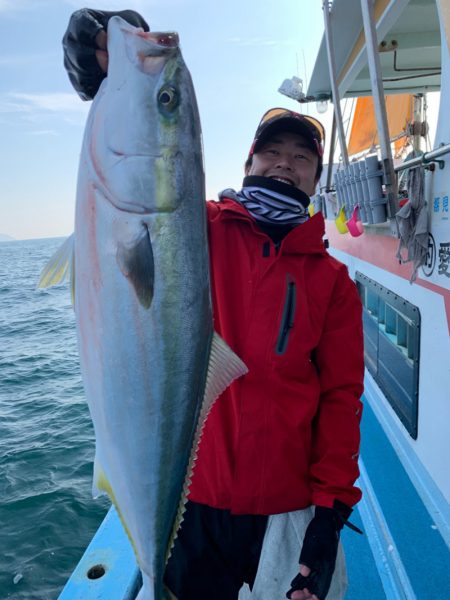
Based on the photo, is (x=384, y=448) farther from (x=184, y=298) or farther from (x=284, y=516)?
(x=184, y=298)

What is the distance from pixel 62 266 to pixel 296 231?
0.97 m

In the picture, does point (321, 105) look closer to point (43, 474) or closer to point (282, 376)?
point (282, 376)

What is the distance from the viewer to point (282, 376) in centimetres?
184

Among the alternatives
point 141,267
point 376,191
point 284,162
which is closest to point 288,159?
point 284,162

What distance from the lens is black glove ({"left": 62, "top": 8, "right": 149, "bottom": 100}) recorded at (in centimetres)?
159

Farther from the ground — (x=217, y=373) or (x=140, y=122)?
(x=140, y=122)

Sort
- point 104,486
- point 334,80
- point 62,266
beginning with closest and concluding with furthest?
point 62,266
point 104,486
point 334,80

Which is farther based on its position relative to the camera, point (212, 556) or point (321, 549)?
point (212, 556)

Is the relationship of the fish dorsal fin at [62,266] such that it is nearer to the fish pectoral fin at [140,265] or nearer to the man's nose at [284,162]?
the fish pectoral fin at [140,265]

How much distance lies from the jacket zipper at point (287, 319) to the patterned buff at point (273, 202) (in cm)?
33

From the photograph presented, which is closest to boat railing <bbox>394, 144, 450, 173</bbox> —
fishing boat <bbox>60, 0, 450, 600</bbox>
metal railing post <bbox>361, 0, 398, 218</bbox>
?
fishing boat <bbox>60, 0, 450, 600</bbox>

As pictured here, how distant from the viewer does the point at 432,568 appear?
2898 millimetres

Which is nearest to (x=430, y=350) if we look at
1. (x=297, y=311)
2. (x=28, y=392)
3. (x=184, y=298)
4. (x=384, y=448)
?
(x=384, y=448)

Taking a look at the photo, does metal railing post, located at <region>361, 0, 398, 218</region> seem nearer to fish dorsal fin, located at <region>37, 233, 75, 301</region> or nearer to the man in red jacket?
the man in red jacket
